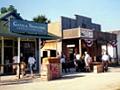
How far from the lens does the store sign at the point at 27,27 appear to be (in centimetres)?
2419

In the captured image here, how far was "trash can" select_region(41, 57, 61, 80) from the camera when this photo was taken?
20.6 meters

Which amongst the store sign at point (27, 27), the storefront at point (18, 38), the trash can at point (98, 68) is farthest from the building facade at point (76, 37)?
the store sign at point (27, 27)

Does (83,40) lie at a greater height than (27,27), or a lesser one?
lesser

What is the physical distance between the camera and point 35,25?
26.1 metres

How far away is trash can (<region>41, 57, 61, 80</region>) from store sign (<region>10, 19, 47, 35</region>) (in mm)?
4573

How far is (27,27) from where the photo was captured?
83.2 ft

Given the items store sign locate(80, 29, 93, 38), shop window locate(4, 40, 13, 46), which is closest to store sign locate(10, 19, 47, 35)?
shop window locate(4, 40, 13, 46)

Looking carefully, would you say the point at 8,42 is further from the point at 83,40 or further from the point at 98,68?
the point at 83,40

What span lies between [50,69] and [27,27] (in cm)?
576

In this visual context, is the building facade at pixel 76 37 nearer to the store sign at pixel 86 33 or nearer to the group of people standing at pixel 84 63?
the store sign at pixel 86 33

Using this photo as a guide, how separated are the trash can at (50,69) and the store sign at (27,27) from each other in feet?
15.0

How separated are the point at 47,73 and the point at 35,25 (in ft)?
22.0

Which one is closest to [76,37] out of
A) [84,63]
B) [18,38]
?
[84,63]

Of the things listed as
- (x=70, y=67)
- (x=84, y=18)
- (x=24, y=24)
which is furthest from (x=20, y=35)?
(x=84, y=18)
